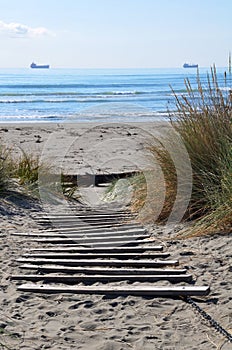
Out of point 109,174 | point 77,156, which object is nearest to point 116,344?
point 109,174

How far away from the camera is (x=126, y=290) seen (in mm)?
4078

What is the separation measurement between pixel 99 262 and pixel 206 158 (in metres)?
1.84

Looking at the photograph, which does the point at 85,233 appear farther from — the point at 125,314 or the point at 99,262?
the point at 125,314

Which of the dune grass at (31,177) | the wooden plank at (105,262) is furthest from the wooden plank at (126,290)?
the dune grass at (31,177)

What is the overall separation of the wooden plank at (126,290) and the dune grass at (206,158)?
4.61 ft

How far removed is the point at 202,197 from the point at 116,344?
2.81 m

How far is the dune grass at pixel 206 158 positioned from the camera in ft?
18.0

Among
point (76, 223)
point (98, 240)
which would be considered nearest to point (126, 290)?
point (98, 240)

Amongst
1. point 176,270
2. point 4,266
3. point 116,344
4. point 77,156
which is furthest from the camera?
point 77,156

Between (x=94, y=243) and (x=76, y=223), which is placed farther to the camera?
(x=76, y=223)

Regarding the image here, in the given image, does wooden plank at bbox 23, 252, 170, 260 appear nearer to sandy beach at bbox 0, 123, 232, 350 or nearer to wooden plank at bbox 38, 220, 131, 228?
sandy beach at bbox 0, 123, 232, 350

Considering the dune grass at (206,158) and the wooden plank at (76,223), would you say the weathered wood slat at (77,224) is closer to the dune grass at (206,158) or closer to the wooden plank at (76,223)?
the wooden plank at (76,223)

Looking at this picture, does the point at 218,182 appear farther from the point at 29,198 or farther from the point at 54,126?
the point at 54,126

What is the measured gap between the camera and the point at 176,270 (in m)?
4.50
